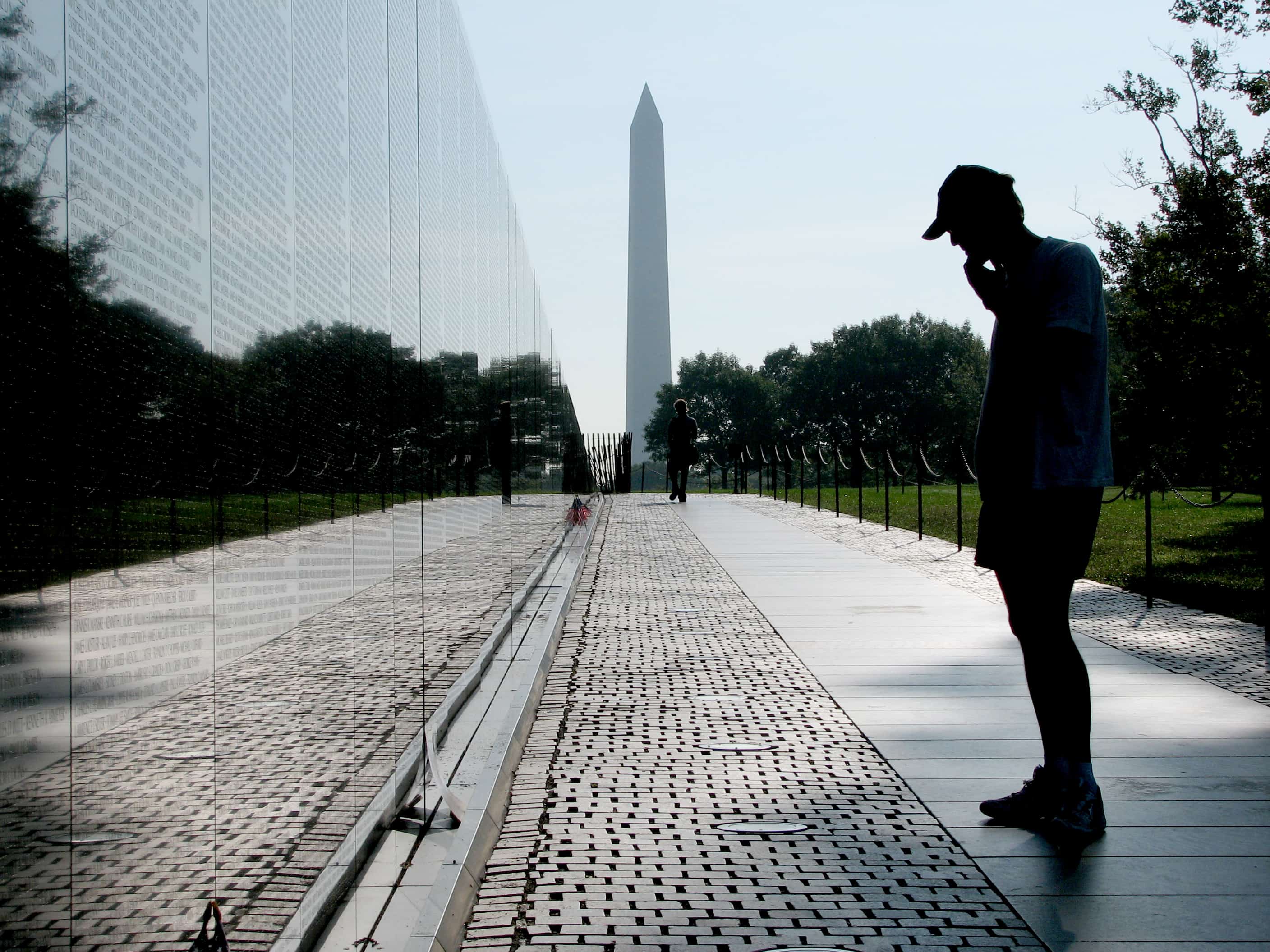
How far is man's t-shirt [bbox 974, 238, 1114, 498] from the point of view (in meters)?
3.68

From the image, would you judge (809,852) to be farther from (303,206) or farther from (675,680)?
(675,680)

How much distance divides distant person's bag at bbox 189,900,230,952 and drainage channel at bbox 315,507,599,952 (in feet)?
2.00

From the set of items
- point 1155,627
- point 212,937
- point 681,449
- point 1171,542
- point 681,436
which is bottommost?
point 1155,627

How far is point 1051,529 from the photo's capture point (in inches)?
147

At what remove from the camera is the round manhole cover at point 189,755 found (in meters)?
1.70

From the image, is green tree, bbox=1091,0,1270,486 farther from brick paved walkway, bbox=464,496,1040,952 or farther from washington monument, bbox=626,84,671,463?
washington monument, bbox=626,84,671,463

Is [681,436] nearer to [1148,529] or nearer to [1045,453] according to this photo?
[1148,529]

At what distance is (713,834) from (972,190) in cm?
214

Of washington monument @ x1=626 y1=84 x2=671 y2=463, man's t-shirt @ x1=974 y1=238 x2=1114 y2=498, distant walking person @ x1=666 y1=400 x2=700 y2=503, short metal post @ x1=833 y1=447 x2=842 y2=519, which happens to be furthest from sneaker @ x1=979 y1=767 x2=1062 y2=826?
washington monument @ x1=626 y1=84 x2=671 y2=463

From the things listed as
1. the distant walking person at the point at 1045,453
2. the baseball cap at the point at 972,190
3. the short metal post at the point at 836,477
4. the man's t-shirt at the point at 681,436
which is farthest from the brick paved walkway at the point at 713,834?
the man's t-shirt at the point at 681,436

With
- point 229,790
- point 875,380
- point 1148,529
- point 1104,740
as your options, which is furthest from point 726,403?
point 229,790

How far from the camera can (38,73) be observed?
4.17ft

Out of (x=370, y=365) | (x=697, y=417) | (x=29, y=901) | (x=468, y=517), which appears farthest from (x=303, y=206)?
(x=697, y=417)

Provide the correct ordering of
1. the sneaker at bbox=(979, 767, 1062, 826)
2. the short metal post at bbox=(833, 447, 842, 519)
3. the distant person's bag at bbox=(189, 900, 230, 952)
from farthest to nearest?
the short metal post at bbox=(833, 447, 842, 519) < the sneaker at bbox=(979, 767, 1062, 826) < the distant person's bag at bbox=(189, 900, 230, 952)
